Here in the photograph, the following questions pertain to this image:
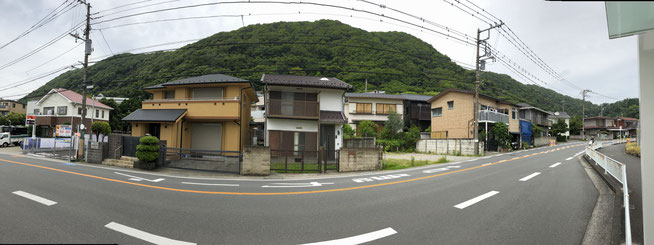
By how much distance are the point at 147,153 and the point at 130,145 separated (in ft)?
9.61

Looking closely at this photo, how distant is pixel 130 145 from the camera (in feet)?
39.9

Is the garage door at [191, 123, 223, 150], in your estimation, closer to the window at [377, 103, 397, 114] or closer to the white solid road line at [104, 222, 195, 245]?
the white solid road line at [104, 222, 195, 245]

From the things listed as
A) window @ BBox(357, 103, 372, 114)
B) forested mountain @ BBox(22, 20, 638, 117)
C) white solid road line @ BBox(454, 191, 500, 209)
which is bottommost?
white solid road line @ BBox(454, 191, 500, 209)

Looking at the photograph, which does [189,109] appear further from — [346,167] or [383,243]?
[383,243]

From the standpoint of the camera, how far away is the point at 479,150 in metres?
19.0

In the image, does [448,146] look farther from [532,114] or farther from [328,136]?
[532,114]

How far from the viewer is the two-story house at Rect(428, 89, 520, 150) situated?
2298 cm

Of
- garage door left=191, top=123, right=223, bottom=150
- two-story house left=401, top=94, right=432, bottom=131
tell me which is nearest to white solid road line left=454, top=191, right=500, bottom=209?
garage door left=191, top=123, right=223, bottom=150

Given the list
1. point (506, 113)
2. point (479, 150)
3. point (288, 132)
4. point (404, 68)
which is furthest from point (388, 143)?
point (404, 68)

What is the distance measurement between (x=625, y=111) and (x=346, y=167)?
84258 mm

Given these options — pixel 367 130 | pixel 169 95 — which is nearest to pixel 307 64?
pixel 367 130

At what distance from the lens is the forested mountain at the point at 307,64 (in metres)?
27.8

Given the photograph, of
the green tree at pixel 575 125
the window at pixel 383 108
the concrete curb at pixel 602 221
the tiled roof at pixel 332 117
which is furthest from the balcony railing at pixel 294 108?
the green tree at pixel 575 125

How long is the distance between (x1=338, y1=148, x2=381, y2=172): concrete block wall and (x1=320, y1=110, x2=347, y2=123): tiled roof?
13.1 feet
